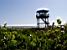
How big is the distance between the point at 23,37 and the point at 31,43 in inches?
5.6

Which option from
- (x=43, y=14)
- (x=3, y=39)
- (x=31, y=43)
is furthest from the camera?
(x=43, y=14)

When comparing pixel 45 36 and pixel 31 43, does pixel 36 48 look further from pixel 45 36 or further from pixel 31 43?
A: pixel 45 36

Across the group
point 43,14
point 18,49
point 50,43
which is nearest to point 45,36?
point 50,43

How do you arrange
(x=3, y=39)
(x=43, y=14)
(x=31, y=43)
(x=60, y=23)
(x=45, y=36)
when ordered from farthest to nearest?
(x=43, y=14) < (x=60, y=23) < (x=45, y=36) < (x=3, y=39) < (x=31, y=43)

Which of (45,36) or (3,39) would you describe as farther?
(45,36)

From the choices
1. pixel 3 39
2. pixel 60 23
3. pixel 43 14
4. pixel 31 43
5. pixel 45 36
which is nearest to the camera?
pixel 31 43

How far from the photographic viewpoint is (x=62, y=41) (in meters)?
2.39

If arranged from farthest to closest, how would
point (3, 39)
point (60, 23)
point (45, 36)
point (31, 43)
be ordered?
point (60, 23), point (45, 36), point (3, 39), point (31, 43)

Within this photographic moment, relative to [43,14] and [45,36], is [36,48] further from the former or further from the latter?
[43,14]

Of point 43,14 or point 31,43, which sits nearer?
point 31,43

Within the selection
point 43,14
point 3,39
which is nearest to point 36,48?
point 3,39

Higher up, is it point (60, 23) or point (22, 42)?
point (60, 23)

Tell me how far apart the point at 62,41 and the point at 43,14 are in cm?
3144

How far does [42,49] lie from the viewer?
2.23 m
